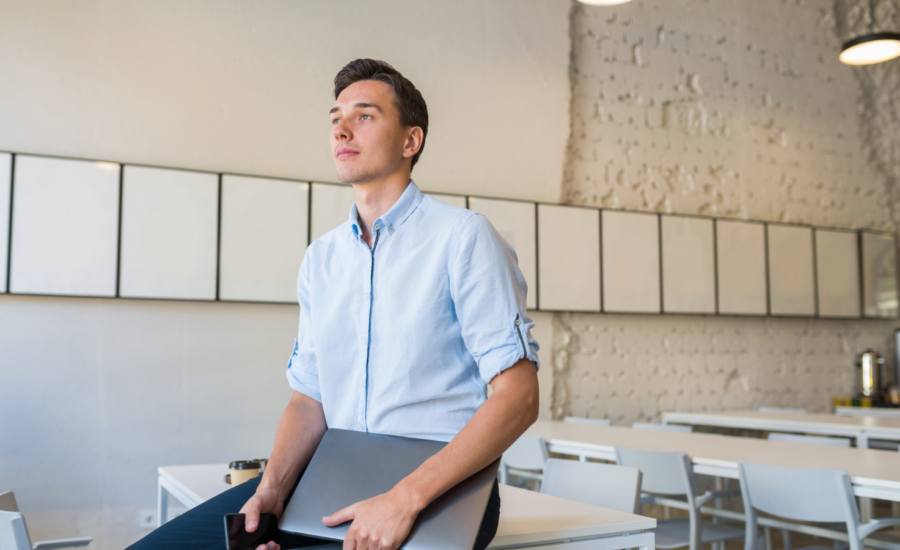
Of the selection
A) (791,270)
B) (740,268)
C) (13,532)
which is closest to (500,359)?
(13,532)

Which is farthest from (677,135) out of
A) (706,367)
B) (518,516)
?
(518,516)

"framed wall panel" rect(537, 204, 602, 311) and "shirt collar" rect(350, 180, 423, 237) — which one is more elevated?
"framed wall panel" rect(537, 204, 602, 311)

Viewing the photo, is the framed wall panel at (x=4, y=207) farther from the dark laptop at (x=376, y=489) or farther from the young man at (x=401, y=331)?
the dark laptop at (x=376, y=489)

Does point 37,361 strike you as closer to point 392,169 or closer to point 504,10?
point 392,169

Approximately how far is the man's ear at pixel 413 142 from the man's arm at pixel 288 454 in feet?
1.67

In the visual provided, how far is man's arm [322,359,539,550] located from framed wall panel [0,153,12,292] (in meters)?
3.28

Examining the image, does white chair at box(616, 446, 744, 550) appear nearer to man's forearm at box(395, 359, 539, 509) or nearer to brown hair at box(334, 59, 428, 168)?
man's forearm at box(395, 359, 539, 509)

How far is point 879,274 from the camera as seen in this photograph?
20.3ft

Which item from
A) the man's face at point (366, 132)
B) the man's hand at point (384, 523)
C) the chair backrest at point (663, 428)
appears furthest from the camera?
the chair backrest at point (663, 428)

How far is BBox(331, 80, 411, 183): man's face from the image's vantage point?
1232 mm

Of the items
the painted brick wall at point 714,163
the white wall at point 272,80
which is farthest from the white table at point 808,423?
the white wall at point 272,80

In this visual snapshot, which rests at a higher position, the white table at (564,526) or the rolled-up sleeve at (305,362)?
the rolled-up sleeve at (305,362)

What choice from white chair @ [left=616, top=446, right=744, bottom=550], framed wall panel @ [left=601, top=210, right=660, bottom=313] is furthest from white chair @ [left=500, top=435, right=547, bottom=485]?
framed wall panel @ [left=601, top=210, right=660, bottom=313]

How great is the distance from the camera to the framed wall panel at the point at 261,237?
13.3ft
